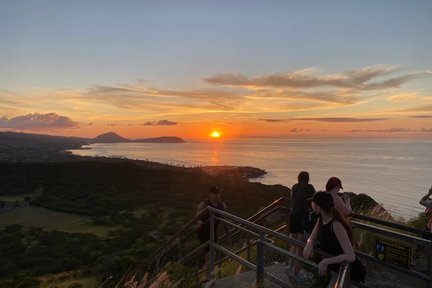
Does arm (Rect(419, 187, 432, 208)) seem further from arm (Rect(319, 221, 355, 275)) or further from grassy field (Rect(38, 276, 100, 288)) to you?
grassy field (Rect(38, 276, 100, 288))

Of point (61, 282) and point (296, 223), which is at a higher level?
point (296, 223)

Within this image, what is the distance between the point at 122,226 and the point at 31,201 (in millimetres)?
26305

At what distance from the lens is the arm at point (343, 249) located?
3.40 metres

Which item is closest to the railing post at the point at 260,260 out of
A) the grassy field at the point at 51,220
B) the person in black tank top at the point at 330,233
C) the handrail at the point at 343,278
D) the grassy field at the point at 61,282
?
the person in black tank top at the point at 330,233

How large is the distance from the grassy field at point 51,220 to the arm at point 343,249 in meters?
48.7

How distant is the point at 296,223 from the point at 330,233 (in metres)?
2.46

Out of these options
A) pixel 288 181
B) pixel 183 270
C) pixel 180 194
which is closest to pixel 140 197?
pixel 180 194

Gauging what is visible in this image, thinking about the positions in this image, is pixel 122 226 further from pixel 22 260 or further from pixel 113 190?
pixel 113 190

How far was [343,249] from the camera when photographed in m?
3.63

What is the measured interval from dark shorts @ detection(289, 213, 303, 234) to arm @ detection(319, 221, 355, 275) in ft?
8.15

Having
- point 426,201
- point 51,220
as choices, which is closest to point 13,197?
point 51,220

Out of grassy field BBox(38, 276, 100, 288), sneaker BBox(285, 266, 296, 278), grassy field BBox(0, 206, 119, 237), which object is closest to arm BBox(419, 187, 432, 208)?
sneaker BBox(285, 266, 296, 278)

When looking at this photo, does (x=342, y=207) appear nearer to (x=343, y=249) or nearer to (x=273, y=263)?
(x=343, y=249)

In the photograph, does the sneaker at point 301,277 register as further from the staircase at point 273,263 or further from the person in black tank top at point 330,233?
the person in black tank top at point 330,233
